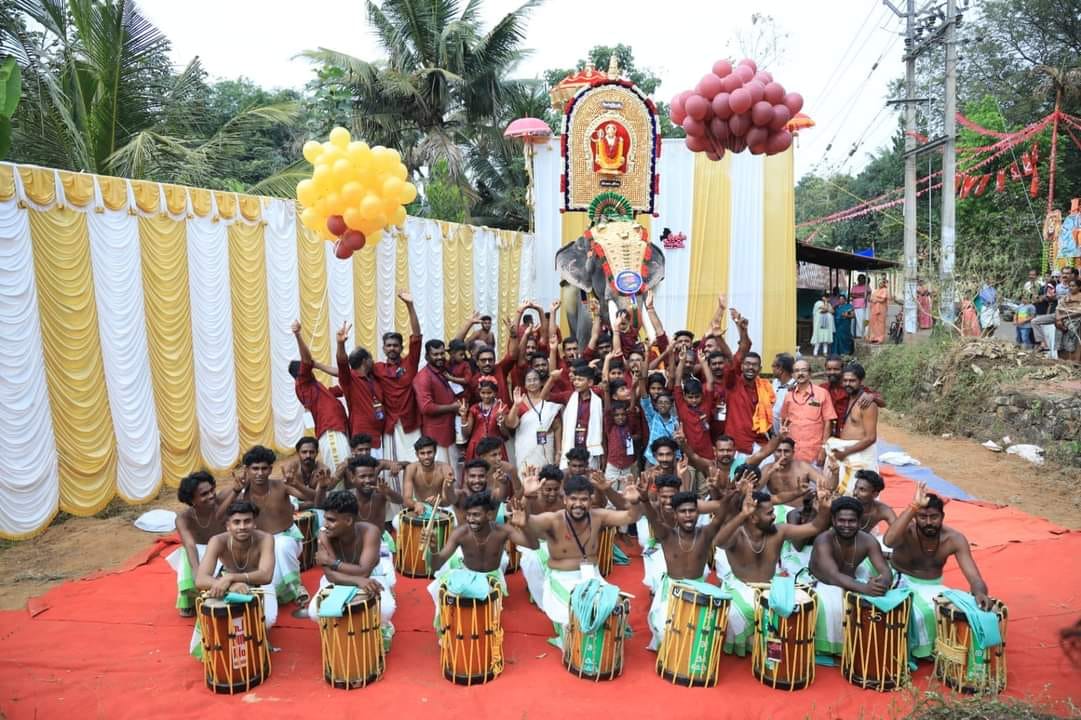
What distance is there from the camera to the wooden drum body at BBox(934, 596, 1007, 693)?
4.38 meters

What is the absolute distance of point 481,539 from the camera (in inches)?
206

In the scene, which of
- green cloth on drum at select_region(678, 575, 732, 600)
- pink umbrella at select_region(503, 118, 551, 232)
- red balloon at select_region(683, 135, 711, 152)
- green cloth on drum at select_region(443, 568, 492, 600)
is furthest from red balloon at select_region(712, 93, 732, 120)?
pink umbrella at select_region(503, 118, 551, 232)

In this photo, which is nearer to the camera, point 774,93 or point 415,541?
point 415,541

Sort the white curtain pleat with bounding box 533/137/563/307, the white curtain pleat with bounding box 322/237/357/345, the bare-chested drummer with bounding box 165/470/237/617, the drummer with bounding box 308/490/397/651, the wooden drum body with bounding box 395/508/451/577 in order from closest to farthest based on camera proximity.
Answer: the drummer with bounding box 308/490/397/651 < the bare-chested drummer with bounding box 165/470/237/617 < the wooden drum body with bounding box 395/508/451/577 < the white curtain pleat with bounding box 322/237/357/345 < the white curtain pleat with bounding box 533/137/563/307

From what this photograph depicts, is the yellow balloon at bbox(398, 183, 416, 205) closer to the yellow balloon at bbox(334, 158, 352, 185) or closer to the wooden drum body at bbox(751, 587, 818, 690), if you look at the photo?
the yellow balloon at bbox(334, 158, 352, 185)

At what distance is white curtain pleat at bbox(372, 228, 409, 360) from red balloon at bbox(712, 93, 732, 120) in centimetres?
515

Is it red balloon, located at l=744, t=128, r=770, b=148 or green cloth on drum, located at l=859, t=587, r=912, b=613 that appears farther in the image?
red balloon, located at l=744, t=128, r=770, b=148

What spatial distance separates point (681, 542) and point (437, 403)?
3.03m

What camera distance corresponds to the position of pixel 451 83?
18.3 metres

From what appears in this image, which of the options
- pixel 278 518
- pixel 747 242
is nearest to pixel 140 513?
pixel 278 518

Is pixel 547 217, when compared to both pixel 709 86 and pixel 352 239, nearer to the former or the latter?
pixel 709 86

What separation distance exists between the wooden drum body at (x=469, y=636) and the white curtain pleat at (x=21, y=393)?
4.24 meters

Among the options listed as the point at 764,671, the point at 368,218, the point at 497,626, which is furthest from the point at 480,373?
the point at 764,671

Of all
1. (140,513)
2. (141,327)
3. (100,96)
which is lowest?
(140,513)
